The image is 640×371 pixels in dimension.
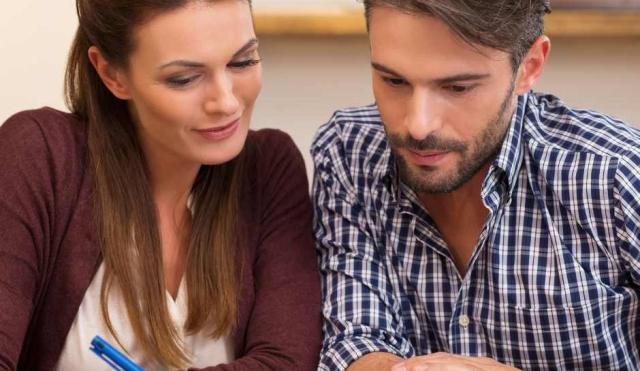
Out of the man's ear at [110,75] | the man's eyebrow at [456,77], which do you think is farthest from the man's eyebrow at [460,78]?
the man's ear at [110,75]

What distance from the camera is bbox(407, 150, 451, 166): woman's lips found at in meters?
1.49

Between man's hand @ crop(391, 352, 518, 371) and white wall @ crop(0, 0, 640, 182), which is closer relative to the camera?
man's hand @ crop(391, 352, 518, 371)

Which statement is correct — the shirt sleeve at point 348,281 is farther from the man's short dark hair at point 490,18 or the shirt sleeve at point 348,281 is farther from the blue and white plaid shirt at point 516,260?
the man's short dark hair at point 490,18

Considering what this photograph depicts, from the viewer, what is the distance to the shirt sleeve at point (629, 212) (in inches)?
56.1

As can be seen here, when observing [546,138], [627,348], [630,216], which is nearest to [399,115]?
[546,138]

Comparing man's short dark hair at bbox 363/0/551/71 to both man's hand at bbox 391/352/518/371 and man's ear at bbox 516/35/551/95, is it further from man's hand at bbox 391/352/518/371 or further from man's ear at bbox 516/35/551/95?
man's hand at bbox 391/352/518/371

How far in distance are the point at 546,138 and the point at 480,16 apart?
27 cm

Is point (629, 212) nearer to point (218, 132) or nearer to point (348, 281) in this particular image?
point (348, 281)

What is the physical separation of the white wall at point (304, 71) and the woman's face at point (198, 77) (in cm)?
55

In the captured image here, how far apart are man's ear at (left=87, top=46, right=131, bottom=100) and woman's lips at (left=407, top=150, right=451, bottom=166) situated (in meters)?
0.46

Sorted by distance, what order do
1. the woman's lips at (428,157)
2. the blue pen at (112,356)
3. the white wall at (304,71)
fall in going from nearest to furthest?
the blue pen at (112,356)
the woman's lips at (428,157)
the white wall at (304,71)

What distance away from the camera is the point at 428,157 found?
4.91 ft

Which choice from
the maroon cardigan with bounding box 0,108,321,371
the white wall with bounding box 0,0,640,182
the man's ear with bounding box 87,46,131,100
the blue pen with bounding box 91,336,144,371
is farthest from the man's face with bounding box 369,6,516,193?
the white wall with bounding box 0,0,640,182

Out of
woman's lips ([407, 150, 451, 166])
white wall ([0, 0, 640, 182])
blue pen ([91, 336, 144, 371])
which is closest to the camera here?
blue pen ([91, 336, 144, 371])
